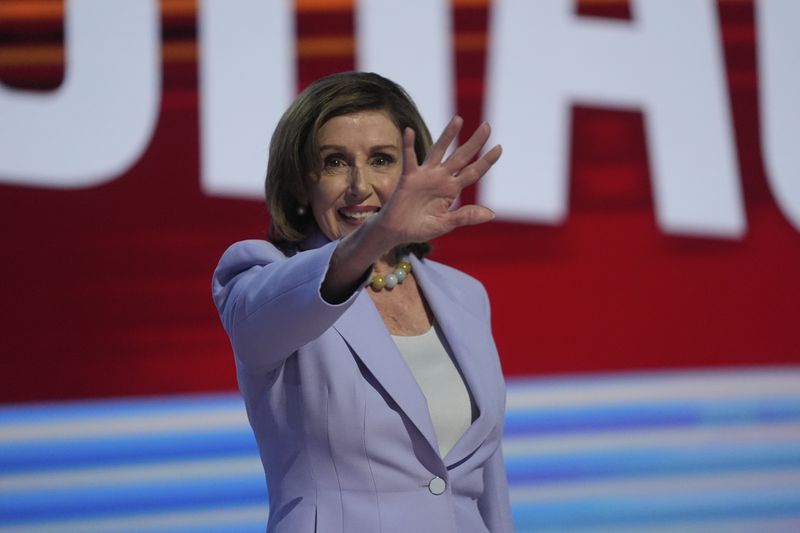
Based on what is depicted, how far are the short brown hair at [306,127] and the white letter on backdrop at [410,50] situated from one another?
4.83 ft

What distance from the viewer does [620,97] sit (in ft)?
10.8

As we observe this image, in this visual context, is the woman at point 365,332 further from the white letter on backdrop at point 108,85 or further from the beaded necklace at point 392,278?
the white letter on backdrop at point 108,85

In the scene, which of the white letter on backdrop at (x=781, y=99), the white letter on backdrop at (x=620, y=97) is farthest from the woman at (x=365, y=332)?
the white letter on backdrop at (x=781, y=99)

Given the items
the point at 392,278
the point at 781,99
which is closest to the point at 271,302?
the point at 392,278

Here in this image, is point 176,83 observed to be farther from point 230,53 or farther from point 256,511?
point 256,511

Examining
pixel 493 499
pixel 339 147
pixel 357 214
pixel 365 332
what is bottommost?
pixel 493 499

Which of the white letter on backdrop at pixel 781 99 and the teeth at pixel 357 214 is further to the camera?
the white letter on backdrop at pixel 781 99

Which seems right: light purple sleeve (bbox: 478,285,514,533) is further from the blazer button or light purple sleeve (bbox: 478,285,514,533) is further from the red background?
the red background

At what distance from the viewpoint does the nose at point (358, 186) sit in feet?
5.11

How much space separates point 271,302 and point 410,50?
1.98 m

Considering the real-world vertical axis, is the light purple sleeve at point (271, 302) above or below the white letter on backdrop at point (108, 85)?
below

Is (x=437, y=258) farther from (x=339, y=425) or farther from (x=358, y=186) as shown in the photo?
(x=339, y=425)

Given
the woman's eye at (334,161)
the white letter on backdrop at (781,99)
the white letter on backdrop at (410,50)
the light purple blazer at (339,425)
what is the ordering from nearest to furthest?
the light purple blazer at (339,425)
the woman's eye at (334,161)
the white letter on backdrop at (410,50)
the white letter on backdrop at (781,99)

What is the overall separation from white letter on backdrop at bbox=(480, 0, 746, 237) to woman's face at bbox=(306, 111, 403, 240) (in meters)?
1.57
